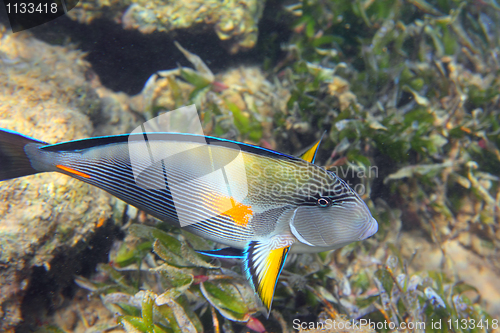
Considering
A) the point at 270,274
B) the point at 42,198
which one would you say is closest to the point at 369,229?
the point at 270,274

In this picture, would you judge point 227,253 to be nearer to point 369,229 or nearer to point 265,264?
point 265,264

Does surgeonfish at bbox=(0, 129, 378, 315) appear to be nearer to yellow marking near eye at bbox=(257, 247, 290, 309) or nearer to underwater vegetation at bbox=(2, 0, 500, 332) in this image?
yellow marking near eye at bbox=(257, 247, 290, 309)

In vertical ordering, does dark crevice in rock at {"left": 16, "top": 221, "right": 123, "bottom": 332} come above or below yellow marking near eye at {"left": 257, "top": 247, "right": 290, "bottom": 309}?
below

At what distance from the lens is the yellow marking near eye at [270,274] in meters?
1.29

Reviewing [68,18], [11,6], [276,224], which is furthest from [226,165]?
[11,6]

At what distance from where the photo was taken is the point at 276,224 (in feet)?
4.55

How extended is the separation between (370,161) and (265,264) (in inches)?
74.0

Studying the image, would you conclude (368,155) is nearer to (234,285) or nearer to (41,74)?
(234,285)

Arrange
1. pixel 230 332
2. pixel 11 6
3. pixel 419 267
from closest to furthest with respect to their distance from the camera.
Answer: pixel 230 332 < pixel 419 267 < pixel 11 6

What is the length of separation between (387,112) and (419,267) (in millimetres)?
1807

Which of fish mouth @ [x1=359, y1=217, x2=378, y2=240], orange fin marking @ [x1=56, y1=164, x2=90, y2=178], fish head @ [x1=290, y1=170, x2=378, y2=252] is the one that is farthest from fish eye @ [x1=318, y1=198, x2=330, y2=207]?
orange fin marking @ [x1=56, y1=164, x2=90, y2=178]

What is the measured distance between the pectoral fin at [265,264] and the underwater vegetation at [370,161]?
67 cm

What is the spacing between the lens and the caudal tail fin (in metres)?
1.28

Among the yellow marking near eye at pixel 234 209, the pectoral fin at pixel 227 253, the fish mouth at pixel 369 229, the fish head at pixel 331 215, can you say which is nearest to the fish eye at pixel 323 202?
A: the fish head at pixel 331 215
